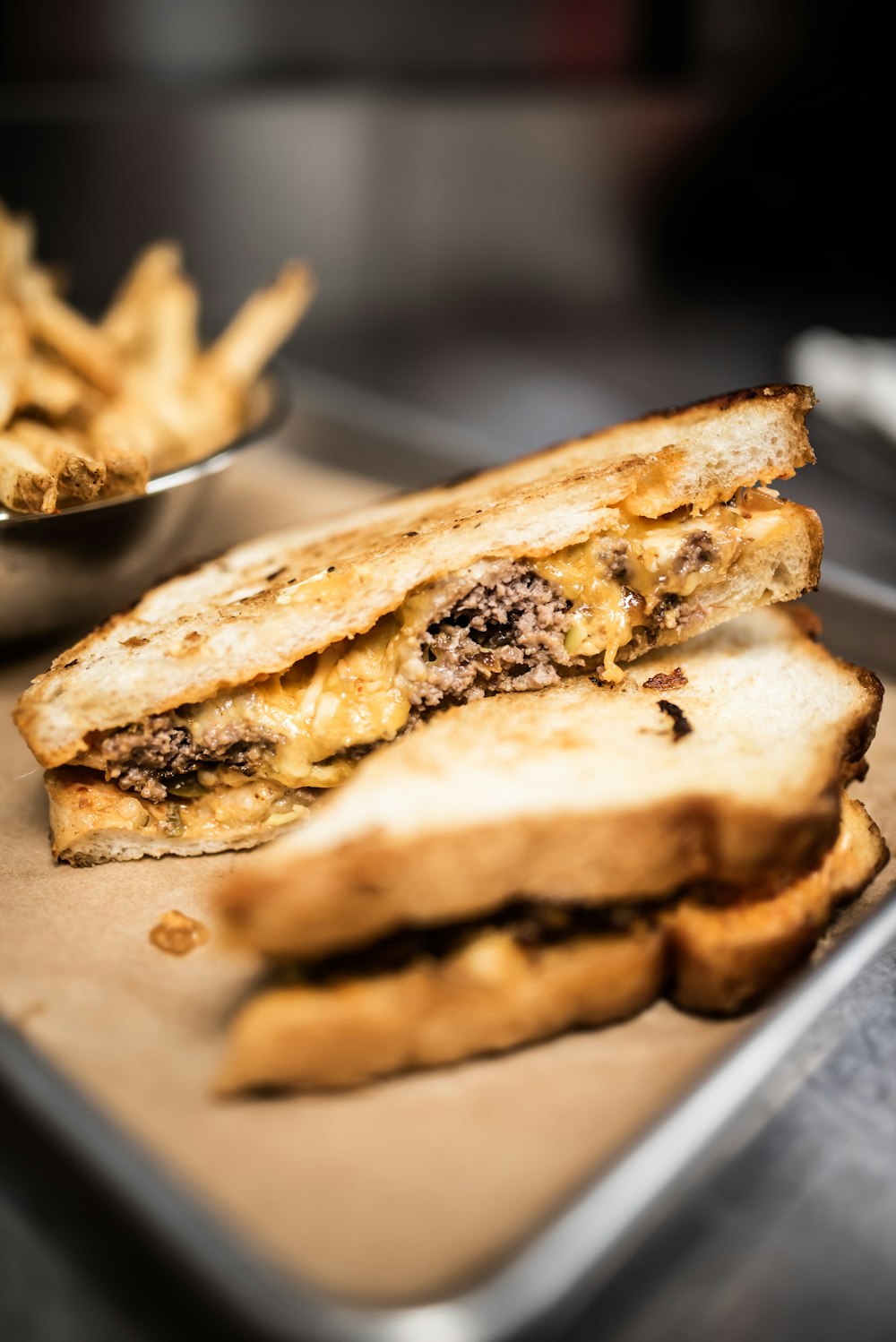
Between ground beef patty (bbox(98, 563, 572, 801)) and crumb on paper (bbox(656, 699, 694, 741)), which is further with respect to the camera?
ground beef patty (bbox(98, 563, 572, 801))

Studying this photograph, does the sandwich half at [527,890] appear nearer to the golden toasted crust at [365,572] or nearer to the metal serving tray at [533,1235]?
the metal serving tray at [533,1235]

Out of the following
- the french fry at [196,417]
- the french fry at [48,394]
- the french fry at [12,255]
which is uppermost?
the french fry at [12,255]

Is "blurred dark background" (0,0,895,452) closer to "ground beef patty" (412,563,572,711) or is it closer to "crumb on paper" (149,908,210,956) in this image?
"ground beef patty" (412,563,572,711)

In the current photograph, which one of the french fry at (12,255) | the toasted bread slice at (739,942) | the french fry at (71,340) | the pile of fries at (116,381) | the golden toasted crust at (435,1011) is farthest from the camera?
the french fry at (12,255)

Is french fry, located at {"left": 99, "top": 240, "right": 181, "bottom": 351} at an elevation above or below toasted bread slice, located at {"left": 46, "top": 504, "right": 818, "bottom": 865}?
above

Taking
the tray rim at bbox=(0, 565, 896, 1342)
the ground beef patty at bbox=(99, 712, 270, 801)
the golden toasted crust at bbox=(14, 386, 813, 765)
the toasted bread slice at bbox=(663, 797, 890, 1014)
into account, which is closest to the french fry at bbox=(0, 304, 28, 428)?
the golden toasted crust at bbox=(14, 386, 813, 765)

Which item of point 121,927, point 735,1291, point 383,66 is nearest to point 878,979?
point 735,1291

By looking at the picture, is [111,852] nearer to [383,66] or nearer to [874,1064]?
[874,1064]

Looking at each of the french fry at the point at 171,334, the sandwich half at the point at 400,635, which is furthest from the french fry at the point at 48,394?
the sandwich half at the point at 400,635
